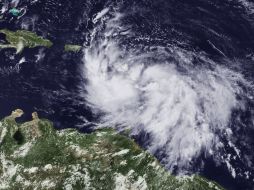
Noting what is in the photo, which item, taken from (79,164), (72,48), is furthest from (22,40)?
(79,164)

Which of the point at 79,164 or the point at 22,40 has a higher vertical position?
the point at 22,40

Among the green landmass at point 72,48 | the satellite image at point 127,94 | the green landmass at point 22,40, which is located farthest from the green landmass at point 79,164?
the green landmass at point 22,40

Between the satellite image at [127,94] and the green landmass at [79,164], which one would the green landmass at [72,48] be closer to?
the satellite image at [127,94]

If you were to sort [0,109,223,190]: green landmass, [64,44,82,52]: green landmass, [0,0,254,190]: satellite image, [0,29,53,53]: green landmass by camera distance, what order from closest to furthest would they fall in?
[0,109,223,190]: green landmass, [0,0,254,190]: satellite image, [64,44,82,52]: green landmass, [0,29,53,53]: green landmass

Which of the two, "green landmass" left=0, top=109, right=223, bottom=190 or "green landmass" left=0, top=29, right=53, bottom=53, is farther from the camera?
"green landmass" left=0, top=29, right=53, bottom=53

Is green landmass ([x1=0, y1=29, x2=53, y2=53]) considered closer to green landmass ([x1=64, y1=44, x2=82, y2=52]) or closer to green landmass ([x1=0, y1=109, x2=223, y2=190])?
green landmass ([x1=64, y1=44, x2=82, y2=52])

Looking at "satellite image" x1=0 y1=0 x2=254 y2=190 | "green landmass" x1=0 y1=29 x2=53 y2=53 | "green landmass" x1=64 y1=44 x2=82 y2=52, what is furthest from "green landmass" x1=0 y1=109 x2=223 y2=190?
"green landmass" x1=0 y1=29 x2=53 y2=53

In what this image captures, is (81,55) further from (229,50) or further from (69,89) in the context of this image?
(229,50)

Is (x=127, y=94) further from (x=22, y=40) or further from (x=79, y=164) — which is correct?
(x=22, y=40)
